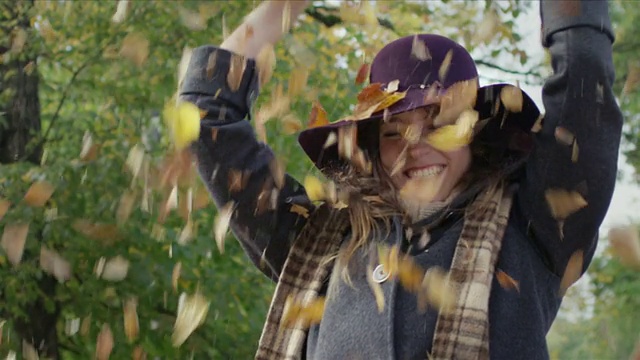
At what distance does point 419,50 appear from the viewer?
2.38m

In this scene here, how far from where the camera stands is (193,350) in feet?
15.8

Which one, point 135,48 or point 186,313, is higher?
point 135,48

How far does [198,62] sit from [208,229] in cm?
252

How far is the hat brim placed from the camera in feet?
7.27

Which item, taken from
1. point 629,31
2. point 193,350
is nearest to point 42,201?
point 193,350

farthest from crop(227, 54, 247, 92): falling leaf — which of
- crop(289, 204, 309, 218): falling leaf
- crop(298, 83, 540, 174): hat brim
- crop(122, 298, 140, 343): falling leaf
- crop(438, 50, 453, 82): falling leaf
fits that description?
crop(122, 298, 140, 343): falling leaf

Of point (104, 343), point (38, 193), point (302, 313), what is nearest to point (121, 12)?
point (38, 193)

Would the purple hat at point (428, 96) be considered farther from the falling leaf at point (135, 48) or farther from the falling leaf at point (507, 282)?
the falling leaf at point (135, 48)

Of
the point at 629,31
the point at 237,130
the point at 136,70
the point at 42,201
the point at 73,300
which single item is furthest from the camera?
the point at 629,31

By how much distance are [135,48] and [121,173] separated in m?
1.20

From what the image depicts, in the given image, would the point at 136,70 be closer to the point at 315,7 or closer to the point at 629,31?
the point at 315,7

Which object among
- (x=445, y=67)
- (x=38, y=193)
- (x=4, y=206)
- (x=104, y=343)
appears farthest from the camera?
(x=104, y=343)

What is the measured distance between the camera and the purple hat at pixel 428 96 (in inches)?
88.3

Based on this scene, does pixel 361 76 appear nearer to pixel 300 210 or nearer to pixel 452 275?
pixel 300 210
